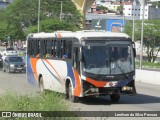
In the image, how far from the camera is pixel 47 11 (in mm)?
88125

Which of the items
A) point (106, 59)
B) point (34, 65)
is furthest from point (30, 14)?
point (106, 59)

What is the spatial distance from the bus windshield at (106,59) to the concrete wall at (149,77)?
13.9 meters

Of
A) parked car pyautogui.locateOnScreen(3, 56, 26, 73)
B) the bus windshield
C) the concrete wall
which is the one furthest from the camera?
parked car pyautogui.locateOnScreen(3, 56, 26, 73)

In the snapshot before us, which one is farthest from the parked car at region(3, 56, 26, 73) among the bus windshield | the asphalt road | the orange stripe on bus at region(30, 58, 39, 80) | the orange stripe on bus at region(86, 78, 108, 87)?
the orange stripe on bus at region(86, 78, 108, 87)

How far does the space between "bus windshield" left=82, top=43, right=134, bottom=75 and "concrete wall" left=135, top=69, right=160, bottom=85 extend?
13871mm

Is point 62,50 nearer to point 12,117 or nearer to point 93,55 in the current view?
point 93,55

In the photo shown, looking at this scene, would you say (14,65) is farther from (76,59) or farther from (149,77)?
(76,59)

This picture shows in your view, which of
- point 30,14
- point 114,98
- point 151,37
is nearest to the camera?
point 114,98

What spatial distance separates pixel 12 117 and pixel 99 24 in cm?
9711

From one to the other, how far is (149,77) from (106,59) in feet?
51.3

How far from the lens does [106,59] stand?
18109mm

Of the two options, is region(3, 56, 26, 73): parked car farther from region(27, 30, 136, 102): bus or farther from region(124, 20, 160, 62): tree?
region(124, 20, 160, 62): tree

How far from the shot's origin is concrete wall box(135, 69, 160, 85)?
3224cm

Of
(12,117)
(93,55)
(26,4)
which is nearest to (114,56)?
(93,55)
